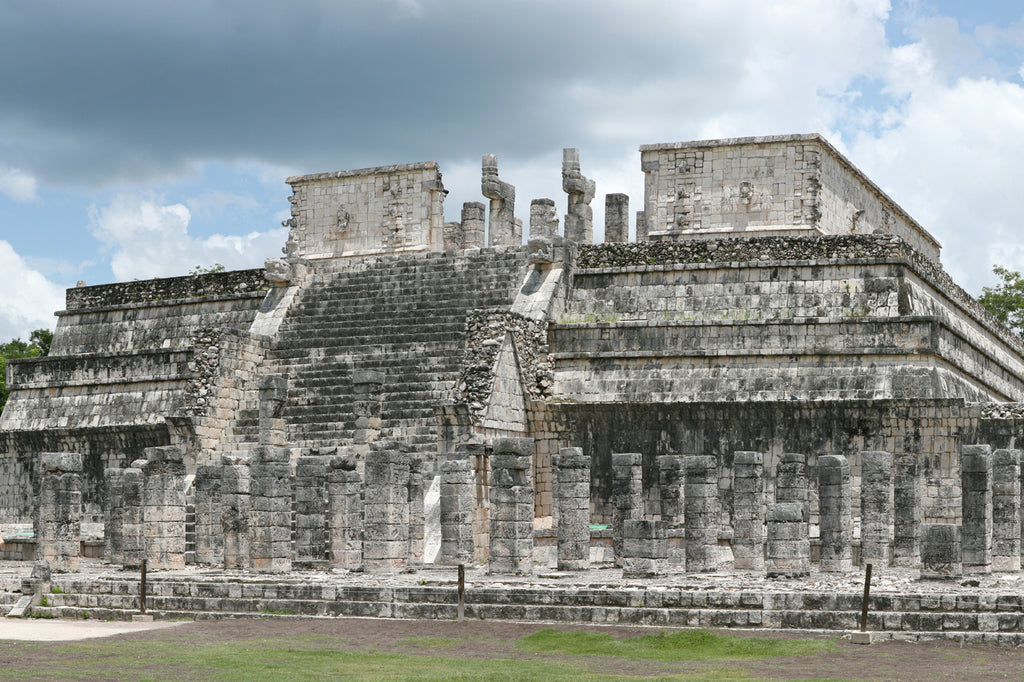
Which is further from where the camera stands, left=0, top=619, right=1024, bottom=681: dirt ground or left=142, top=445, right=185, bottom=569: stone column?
left=142, top=445, right=185, bottom=569: stone column

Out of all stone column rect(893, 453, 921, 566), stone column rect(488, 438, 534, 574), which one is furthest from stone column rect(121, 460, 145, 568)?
stone column rect(893, 453, 921, 566)

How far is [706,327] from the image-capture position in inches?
1013

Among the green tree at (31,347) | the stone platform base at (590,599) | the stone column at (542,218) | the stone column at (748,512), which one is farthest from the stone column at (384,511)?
the green tree at (31,347)

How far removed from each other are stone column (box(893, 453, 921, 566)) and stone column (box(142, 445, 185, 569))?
10.5m

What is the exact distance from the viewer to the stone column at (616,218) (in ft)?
100

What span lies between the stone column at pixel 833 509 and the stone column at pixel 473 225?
1387 centimetres

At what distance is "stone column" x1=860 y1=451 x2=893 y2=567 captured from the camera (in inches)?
745

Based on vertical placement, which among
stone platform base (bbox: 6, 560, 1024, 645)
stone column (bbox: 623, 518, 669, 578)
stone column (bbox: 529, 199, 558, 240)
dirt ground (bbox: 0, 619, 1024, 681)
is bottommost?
dirt ground (bbox: 0, 619, 1024, 681)

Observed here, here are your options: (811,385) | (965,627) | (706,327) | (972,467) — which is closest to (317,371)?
(706,327)

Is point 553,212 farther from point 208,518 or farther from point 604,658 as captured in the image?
point 604,658

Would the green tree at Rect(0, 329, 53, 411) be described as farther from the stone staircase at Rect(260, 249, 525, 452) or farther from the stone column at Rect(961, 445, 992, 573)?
the stone column at Rect(961, 445, 992, 573)

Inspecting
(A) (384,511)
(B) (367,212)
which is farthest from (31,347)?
(A) (384,511)

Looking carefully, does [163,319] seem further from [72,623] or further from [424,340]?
[72,623]

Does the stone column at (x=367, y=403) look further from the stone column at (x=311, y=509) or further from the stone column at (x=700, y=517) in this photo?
the stone column at (x=700, y=517)
